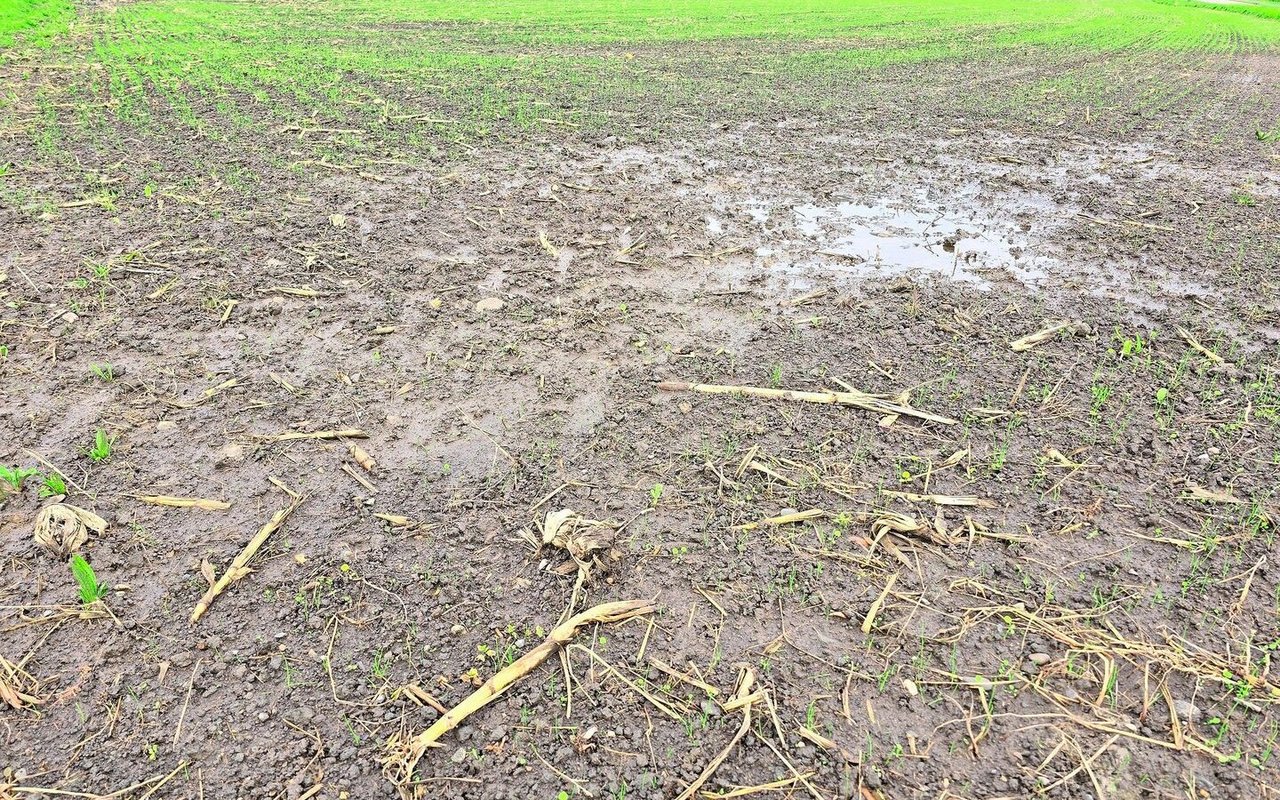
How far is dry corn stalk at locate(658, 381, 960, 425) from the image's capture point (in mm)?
4746

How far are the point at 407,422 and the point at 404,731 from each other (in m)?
2.06

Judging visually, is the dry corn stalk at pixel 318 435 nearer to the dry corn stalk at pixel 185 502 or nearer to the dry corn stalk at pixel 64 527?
the dry corn stalk at pixel 185 502

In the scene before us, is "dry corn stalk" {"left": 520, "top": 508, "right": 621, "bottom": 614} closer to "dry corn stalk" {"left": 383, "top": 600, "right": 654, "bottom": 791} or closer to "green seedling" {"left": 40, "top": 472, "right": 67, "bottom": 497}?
"dry corn stalk" {"left": 383, "top": 600, "right": 654, "bottom": 791}

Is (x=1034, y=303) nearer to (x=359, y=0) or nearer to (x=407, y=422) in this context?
(x=407, y=422)

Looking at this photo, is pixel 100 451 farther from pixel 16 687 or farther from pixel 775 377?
pixel 775 377

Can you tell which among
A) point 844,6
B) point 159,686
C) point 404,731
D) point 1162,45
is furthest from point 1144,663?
point 844,6

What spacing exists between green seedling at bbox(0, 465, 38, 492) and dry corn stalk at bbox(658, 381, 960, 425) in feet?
11.1

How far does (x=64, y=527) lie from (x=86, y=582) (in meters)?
0.49

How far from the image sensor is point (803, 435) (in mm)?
4566

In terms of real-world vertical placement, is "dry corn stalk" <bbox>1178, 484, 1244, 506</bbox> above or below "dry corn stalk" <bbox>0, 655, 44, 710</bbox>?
below

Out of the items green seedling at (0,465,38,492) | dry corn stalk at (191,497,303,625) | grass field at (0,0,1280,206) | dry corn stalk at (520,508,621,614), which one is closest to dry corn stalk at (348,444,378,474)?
dry corn stalk at (191,497,303,625)

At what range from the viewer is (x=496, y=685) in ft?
10.1

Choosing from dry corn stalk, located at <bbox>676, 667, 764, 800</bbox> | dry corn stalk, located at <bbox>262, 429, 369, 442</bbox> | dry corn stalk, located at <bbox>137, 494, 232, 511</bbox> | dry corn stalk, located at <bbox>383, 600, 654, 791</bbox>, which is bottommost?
dry corn stalk, located at <bbox>676, 667, 764, 800</bbox>

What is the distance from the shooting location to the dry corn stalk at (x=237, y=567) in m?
3.38
